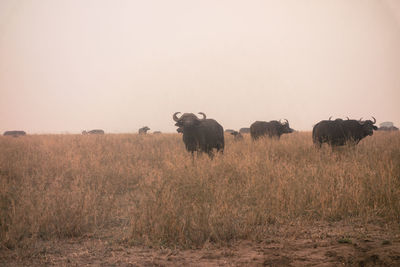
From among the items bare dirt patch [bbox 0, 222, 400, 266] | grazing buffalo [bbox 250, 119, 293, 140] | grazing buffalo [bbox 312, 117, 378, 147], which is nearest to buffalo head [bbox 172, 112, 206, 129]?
grazing buffalo [bbox 312, 117, 378, 147]

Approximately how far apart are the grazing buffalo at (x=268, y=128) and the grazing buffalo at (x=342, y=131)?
5.05m

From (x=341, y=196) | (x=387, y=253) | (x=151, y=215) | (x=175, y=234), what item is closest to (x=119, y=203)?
(x=151, y=215)

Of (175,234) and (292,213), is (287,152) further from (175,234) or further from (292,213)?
(175,234)

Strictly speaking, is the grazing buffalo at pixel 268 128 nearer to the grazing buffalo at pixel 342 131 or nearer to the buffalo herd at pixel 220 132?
the buffalo herd at pixel 220 132

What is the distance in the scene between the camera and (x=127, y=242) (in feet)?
12.1

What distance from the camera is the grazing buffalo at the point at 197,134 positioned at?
1016cm

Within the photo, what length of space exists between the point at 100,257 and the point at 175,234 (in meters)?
0.97

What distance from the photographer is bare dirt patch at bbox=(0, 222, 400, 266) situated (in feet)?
9.56

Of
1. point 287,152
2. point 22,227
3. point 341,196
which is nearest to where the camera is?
point 22,227

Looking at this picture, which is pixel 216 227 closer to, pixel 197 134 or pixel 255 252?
pixel 255 252

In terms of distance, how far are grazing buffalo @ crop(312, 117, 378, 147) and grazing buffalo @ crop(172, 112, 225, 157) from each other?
5125 mm

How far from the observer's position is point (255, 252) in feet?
10.7

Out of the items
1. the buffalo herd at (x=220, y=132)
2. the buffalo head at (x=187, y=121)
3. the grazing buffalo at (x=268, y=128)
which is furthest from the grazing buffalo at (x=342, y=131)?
the buffalo head at (x=187, y=121)

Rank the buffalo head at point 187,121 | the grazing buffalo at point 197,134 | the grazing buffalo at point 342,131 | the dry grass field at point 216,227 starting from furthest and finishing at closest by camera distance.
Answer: the grazing buffalo at point 342,131, the grazing buffalo at point 197,134, the buffalo head at point 187,121, the dry grass field at point 216,227
